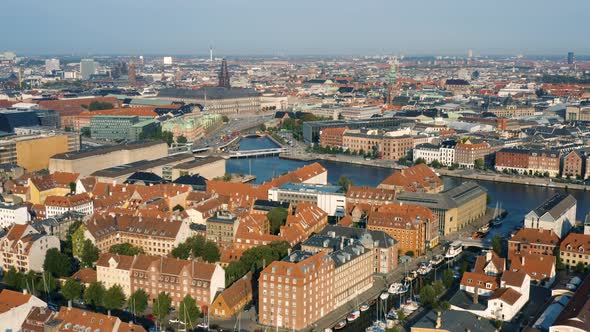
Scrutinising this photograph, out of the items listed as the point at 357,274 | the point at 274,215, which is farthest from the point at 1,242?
the point at 357,274

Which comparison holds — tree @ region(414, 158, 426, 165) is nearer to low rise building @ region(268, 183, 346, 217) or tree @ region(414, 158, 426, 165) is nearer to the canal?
the canal

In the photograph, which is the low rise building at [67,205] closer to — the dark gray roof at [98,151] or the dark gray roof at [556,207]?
the dark gray roof at [98,151]

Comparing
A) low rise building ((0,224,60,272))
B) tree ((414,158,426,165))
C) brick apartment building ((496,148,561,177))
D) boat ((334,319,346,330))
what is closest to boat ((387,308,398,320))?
boat ((334,319,346,330))

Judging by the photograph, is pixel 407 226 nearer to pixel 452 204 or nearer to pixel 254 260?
pixel 452 204

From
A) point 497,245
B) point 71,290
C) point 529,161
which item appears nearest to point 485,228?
point 497,245

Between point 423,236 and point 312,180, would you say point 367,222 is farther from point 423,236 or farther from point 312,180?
point 312,180

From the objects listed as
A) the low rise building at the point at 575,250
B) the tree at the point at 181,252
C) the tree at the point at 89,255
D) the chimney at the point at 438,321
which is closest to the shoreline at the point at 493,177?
the low rise building at the point at 575,250
